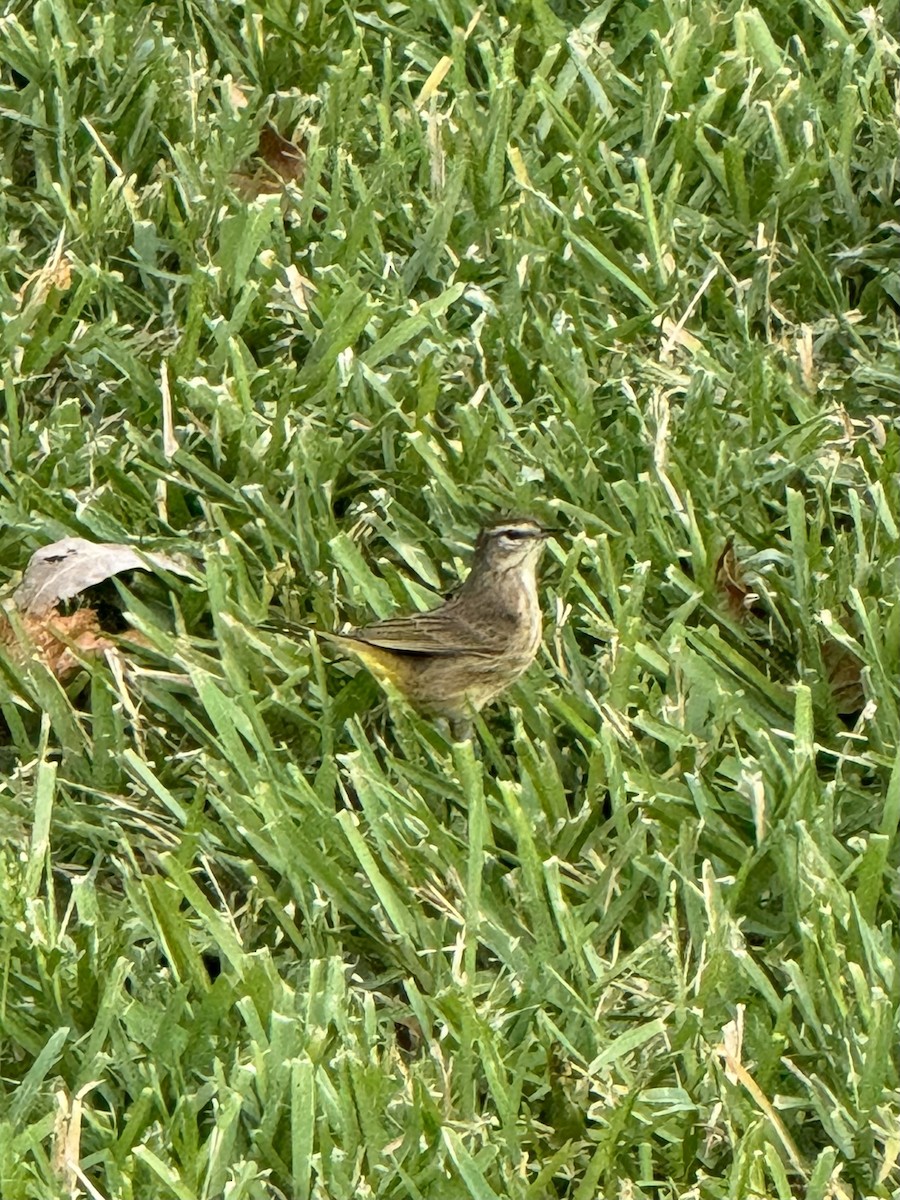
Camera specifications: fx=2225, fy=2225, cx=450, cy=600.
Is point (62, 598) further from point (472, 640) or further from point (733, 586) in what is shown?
point (733, 586)

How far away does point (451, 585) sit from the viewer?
196 inches

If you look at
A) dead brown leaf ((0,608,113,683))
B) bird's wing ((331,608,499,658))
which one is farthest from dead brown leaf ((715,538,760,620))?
dead brown leaf ((0,608,113,683))

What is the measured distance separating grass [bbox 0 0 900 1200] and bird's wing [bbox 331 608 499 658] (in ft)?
0.42

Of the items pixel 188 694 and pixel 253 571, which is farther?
pixel 253 571

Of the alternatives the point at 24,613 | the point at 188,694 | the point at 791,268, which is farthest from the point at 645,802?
the point at 791,268

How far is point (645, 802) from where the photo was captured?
13.9 feet

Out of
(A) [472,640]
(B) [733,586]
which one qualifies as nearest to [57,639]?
(A) [472,640]

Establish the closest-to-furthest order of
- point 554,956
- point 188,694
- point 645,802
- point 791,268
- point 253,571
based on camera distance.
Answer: point 554,956 → point 645,802 → point 188,694 → point 253,571 → point 791,268

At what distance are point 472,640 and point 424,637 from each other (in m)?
0.16

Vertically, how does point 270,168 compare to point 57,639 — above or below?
above

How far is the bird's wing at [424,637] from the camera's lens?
4531 millimetres

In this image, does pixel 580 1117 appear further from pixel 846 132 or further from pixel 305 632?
pixel 846 132

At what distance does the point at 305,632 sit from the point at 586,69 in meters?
2.27

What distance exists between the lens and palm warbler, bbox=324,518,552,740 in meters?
4.52
